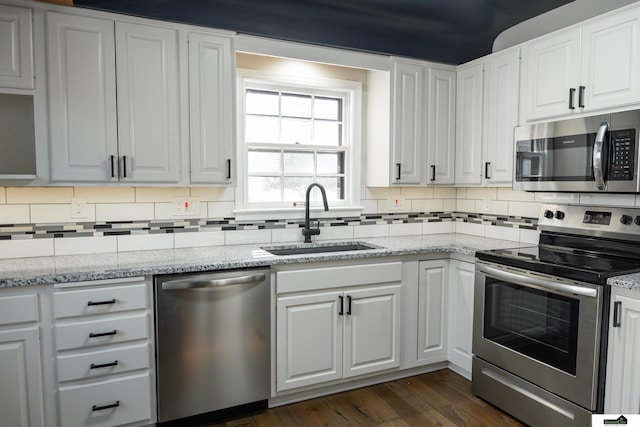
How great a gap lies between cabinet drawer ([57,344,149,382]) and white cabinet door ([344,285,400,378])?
120 cm

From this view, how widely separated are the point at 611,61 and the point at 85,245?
3174 millimetres

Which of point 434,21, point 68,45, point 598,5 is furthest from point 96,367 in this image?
point 598,5

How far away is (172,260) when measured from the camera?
7.78ft

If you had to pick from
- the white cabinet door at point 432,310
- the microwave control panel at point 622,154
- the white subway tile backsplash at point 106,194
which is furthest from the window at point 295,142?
the microwave control panel at point 622,154

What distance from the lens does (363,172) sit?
3.46 metres

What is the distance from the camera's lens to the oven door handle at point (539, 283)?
2.05 metres

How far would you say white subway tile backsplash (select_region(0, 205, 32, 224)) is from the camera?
2432 millimetres

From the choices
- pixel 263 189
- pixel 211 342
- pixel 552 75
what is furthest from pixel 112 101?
pixel 552 75

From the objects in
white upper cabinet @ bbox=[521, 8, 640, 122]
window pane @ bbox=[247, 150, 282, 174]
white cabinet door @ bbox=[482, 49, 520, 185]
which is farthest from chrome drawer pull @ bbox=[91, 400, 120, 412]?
white upper cabinet @ bbox=[521, 8, 640, 122]

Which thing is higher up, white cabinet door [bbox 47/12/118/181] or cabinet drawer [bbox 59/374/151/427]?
white cabinet door [bbox 47/12/118/181]

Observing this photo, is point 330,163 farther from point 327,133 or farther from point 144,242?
point 144,242

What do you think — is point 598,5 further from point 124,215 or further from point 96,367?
point 96,367

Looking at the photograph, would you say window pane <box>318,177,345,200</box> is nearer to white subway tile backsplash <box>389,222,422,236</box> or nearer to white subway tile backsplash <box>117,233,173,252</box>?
white subway tile backsplash <box>389,222,422,236</box>

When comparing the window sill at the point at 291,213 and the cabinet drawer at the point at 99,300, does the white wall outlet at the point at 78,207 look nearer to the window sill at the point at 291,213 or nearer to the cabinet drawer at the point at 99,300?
the cabinet drawer at the point at 99,300
